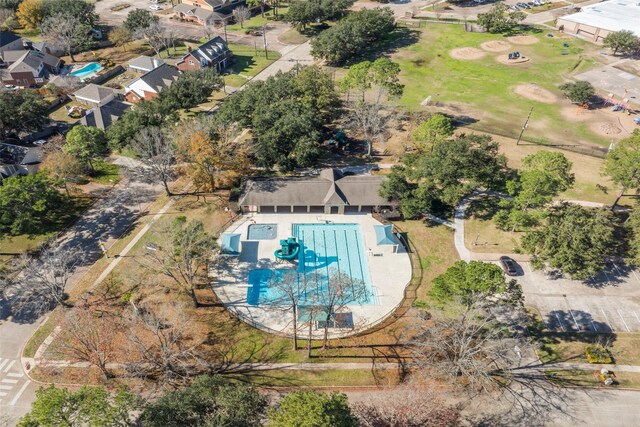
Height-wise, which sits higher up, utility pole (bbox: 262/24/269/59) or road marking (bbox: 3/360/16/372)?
utility pole (bbox: 262/24/269/59)

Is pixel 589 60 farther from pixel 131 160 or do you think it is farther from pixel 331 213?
pixel 131 160

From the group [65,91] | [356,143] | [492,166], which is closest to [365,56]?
[356,143]

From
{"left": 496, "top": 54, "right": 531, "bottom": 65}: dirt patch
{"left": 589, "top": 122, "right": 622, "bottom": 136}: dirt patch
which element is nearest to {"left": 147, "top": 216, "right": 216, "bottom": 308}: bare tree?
{"left": 589, "top": 122, "right": 622, "bottom": 136}: dirt patch

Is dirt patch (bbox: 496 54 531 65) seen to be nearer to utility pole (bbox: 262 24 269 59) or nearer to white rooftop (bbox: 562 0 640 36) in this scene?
white rooftop (bbox: 562 0 640 36)

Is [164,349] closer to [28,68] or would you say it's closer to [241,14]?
[28,68]

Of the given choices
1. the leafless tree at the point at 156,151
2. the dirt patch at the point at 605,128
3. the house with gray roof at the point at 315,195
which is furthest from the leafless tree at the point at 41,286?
the dirt patch at the point at 605,128

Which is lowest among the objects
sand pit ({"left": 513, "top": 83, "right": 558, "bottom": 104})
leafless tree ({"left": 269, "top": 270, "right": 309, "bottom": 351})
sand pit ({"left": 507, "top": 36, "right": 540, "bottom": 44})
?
leafless tree ({"left": 269, "top": 270, "right": 309, "bottom": 351})
